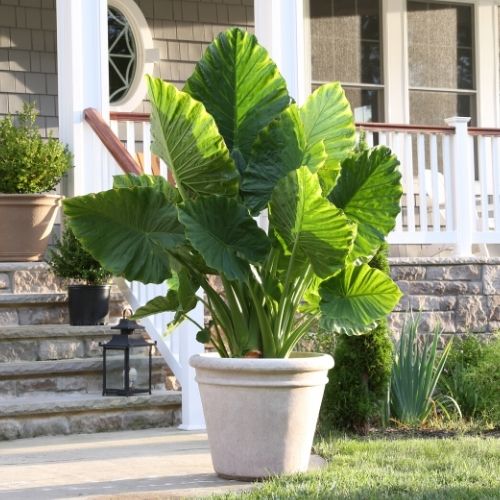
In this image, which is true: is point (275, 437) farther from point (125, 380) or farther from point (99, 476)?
point (125, 380)

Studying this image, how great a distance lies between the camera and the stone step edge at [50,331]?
6.92 metres

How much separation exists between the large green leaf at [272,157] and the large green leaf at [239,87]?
0.74 feet

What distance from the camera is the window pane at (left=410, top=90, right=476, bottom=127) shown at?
11359 mm

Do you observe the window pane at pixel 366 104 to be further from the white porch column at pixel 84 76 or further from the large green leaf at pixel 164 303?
the large green leaf at pixel 164 303

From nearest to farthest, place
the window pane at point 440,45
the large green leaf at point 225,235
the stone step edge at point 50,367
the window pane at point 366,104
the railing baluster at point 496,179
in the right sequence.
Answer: the large green leaf at point 225,235 < the stone step edge at point 50,367 < the railing baluster at point 496,179 < the window pane at point 366,104 < the window pane at point 440,45

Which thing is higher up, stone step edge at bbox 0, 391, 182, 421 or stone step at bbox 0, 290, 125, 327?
stone step at bbox 0, 290, 125, 327

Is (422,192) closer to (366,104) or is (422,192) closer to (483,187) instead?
→ (483,187)

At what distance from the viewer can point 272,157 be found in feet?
16.8

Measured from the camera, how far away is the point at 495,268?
8.89 metres

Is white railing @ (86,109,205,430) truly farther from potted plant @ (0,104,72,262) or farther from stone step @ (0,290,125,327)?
stone step @ (0,290,125,327)

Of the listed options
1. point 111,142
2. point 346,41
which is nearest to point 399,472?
point 111,142

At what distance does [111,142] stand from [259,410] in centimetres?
321

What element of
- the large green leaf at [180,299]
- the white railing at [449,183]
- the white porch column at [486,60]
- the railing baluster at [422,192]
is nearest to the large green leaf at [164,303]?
the large green leaf at [180,299]

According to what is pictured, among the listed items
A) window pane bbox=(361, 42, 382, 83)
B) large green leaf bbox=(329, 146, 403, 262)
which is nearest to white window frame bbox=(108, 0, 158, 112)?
window pane bbox=(361, 42, 382, 83)
